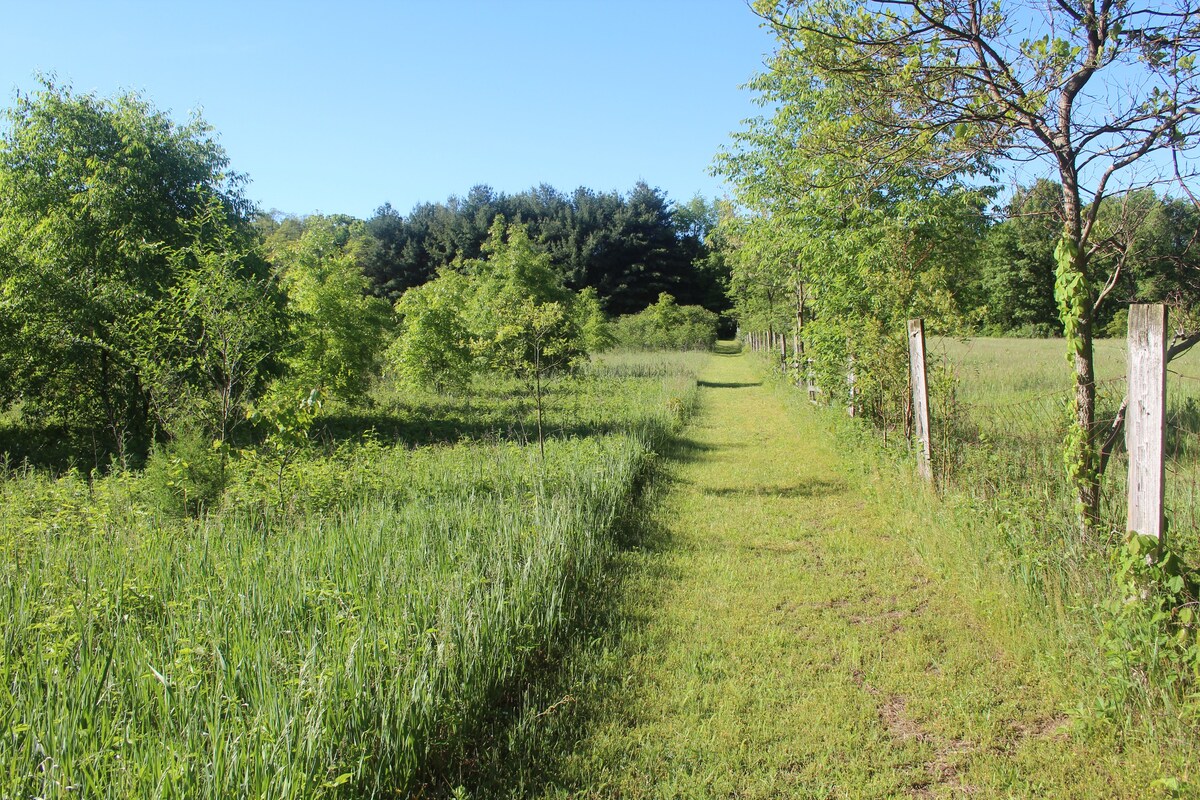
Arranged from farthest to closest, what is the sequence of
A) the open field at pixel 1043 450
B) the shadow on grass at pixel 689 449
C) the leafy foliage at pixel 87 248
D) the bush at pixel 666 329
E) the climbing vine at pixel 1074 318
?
the bush at pixel 666 329, the leafy foliage at pixel 87 248, the shadow on grass at pixel 689 449, the open field at pixel 1043 450, the climbing vine at pixel 1074 318

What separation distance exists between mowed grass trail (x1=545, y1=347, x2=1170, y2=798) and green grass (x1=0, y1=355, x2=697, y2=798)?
592mm

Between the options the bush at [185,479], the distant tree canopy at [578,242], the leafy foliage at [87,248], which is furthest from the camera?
the distant tree canopy at [578,242]

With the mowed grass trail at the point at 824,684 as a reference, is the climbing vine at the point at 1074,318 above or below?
above

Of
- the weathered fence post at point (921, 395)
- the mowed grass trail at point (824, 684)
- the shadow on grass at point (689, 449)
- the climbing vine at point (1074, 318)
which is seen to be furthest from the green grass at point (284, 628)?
the shadow on grass at point (689, 449)

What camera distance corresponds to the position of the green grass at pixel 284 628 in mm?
2543

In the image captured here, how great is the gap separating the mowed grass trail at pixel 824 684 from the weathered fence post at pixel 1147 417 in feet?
3.14

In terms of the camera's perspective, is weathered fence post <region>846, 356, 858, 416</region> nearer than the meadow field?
No

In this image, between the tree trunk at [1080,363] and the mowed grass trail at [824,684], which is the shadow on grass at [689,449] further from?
the tree trunk at [1080,363]

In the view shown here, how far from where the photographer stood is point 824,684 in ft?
13.2

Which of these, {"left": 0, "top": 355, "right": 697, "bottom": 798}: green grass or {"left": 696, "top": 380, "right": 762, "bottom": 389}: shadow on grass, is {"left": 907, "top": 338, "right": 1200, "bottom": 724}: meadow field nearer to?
{"left": 0, "top": 355, "right": 697, "bottom": 798}: green grass

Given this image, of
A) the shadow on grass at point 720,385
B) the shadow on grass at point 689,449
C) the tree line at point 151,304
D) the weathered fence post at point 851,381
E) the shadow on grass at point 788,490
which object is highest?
the tree line at point 151,304

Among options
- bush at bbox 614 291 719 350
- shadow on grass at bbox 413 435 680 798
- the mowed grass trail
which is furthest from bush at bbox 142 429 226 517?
bush at bbox 614 291 719 350

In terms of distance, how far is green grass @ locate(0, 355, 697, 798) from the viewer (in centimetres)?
254

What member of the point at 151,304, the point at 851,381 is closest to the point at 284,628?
the point at 851,381
